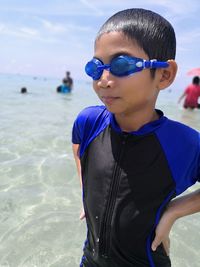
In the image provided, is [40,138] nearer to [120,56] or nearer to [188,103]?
[120,56]

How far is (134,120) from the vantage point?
5.07ft

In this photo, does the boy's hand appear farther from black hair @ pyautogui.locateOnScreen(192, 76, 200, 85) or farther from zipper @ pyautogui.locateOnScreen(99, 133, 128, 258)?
black hair @ pyautogui.locateOnScreen(192, 76, 200, 85)

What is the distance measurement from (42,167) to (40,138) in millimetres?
1859

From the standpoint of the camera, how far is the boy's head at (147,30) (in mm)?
1354

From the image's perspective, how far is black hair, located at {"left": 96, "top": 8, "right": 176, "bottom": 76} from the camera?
1.35m

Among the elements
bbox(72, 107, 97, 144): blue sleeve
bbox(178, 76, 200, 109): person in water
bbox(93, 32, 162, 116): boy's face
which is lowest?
bbox(178, 76, 200, 109): person in water

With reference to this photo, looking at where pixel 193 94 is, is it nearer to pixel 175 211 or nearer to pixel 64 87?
pixel 64 87

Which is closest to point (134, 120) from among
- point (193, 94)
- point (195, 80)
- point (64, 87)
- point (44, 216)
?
point (44, 216)

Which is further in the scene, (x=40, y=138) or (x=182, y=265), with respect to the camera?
(x=40, y=138)

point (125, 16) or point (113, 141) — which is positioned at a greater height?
point (125, 16)

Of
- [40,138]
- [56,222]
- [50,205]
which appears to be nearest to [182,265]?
[56,222]

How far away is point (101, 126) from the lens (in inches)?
65.7

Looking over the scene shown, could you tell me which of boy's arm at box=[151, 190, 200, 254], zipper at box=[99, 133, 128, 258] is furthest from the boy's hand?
zipper at box=[99, 133, 128, 258]

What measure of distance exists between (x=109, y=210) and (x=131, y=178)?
0.66ft
